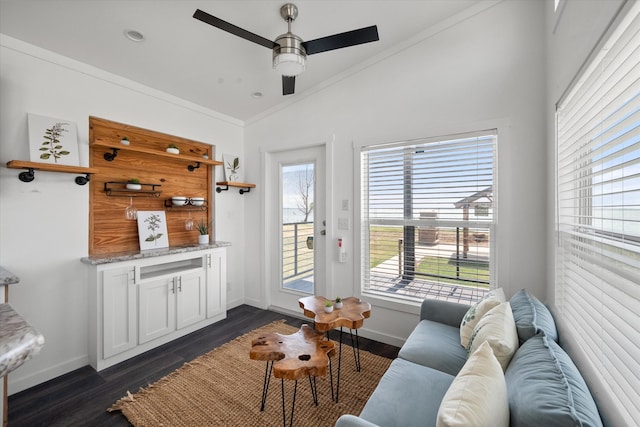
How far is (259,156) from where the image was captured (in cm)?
390

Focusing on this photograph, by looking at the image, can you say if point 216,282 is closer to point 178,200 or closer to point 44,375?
point 178,200

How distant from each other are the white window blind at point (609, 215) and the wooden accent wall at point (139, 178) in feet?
10.9

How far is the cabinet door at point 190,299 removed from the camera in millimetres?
2990

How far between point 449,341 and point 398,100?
222 centimetres

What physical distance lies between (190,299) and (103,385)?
101cm

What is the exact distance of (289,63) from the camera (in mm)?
2051

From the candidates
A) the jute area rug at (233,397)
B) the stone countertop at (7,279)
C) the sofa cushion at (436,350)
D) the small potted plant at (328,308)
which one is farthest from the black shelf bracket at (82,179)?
the sofa cushion at (436,350)

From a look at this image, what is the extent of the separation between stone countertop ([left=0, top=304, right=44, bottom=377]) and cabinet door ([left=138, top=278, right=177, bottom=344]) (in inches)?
81.3

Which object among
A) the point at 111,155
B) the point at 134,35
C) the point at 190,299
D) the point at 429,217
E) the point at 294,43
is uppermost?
the point at 134,35

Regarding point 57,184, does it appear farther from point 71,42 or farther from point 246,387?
point 246,387

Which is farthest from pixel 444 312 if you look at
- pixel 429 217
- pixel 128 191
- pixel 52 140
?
pixel 52 140

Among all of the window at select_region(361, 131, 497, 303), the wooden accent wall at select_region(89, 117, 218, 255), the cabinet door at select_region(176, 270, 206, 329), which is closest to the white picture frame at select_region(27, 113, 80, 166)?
the wooden accent wall at select_region(89, 117, 218, 255)

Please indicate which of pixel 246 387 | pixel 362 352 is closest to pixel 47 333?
pixel 246 387

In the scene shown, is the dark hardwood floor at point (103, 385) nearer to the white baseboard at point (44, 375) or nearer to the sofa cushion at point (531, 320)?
the white baseboard at point (44, 375)
